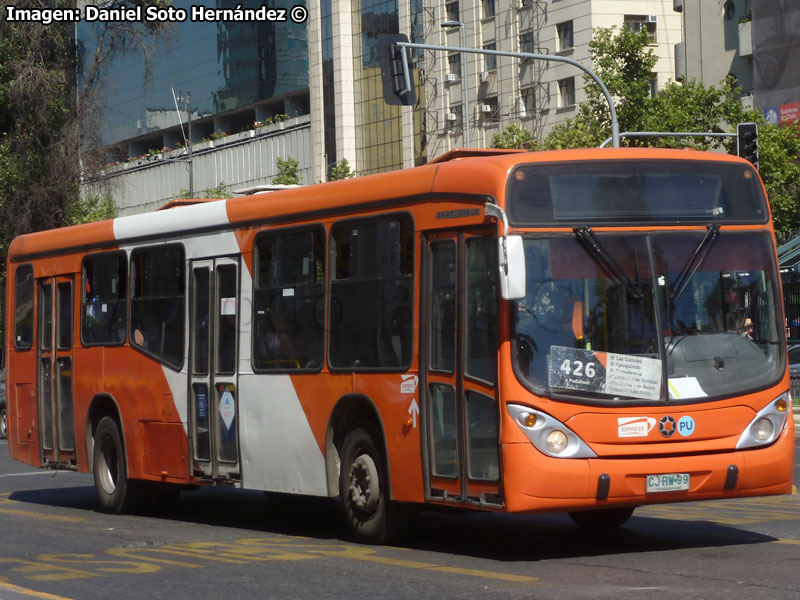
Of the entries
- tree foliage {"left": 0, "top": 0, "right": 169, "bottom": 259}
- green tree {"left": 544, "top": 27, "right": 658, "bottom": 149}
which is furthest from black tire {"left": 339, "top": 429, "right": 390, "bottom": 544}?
green tree {"left": 544, "top": 27, "right": 658, "bottom": 149}

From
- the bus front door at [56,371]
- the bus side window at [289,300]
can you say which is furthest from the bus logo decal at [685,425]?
the bus front door at [56,371]

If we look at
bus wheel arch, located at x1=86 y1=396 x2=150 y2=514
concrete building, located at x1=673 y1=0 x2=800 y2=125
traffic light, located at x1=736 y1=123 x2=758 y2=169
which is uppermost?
concrete building, located at x1=673 y1=0 x2=800 y2=125

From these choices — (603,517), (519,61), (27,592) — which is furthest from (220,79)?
(27,592)

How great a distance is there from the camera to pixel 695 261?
1100 centimetres

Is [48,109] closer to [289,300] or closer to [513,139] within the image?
[513,139]

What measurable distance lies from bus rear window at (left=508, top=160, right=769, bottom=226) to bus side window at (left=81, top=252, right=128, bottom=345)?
6.04m

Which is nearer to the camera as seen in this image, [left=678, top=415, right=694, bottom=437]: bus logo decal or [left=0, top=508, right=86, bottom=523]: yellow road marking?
[left=678, top=415, right=694, bottom=437]: bus logo decal

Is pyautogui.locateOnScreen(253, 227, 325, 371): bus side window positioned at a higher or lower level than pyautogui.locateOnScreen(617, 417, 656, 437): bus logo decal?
higher

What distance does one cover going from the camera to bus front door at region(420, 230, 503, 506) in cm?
1076

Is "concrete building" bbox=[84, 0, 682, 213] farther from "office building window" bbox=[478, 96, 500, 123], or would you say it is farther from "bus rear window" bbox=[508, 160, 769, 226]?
"bus rear window" bbox=[508, 160, 769, 226]

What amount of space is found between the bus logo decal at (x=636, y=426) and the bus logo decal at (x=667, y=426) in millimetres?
73

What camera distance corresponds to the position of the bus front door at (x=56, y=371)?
16766mm

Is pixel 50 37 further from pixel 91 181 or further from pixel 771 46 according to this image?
pixel 771 46

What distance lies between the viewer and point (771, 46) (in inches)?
2079
